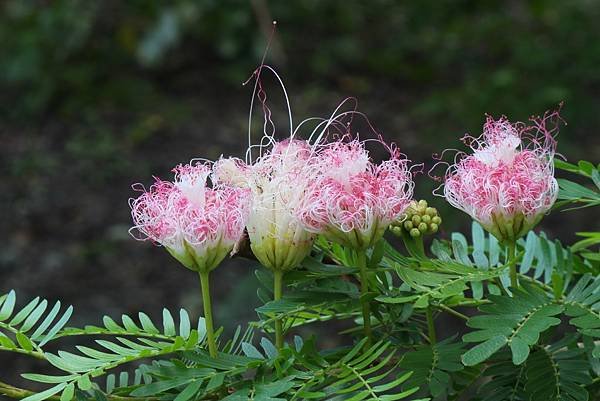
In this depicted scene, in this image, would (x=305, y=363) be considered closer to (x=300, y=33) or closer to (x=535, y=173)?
(x=535, y=173)

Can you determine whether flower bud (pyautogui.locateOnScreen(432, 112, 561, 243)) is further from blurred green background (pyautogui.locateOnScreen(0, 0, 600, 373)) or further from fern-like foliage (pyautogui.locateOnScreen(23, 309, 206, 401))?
blurred green background (pyautogui.locateOnScreen(0, 0, 600, 373))

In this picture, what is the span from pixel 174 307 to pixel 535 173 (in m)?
2.34

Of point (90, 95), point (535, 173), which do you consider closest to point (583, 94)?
point (90, 95)

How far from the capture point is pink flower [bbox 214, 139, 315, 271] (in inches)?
30.1

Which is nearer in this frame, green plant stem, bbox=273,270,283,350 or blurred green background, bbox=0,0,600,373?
green plant stem, bbox=273,270,283,350

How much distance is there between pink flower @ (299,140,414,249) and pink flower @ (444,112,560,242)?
59mm

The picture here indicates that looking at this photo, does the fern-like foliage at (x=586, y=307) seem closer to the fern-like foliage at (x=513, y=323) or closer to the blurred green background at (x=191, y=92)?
the fern-like foliage at (x=513, y=323)

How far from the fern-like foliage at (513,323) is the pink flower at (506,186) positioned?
62mm

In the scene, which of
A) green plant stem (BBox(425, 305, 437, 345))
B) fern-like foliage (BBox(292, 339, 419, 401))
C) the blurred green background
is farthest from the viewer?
the blurred green background

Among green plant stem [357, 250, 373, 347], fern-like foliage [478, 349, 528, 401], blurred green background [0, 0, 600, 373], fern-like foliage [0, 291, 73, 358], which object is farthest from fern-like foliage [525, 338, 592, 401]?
blurred green background [0, 0, 600, 373]

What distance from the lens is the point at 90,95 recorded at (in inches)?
164

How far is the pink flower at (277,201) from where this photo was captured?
76cm

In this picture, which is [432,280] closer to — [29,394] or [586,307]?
[586,307]

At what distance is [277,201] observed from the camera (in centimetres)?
77
